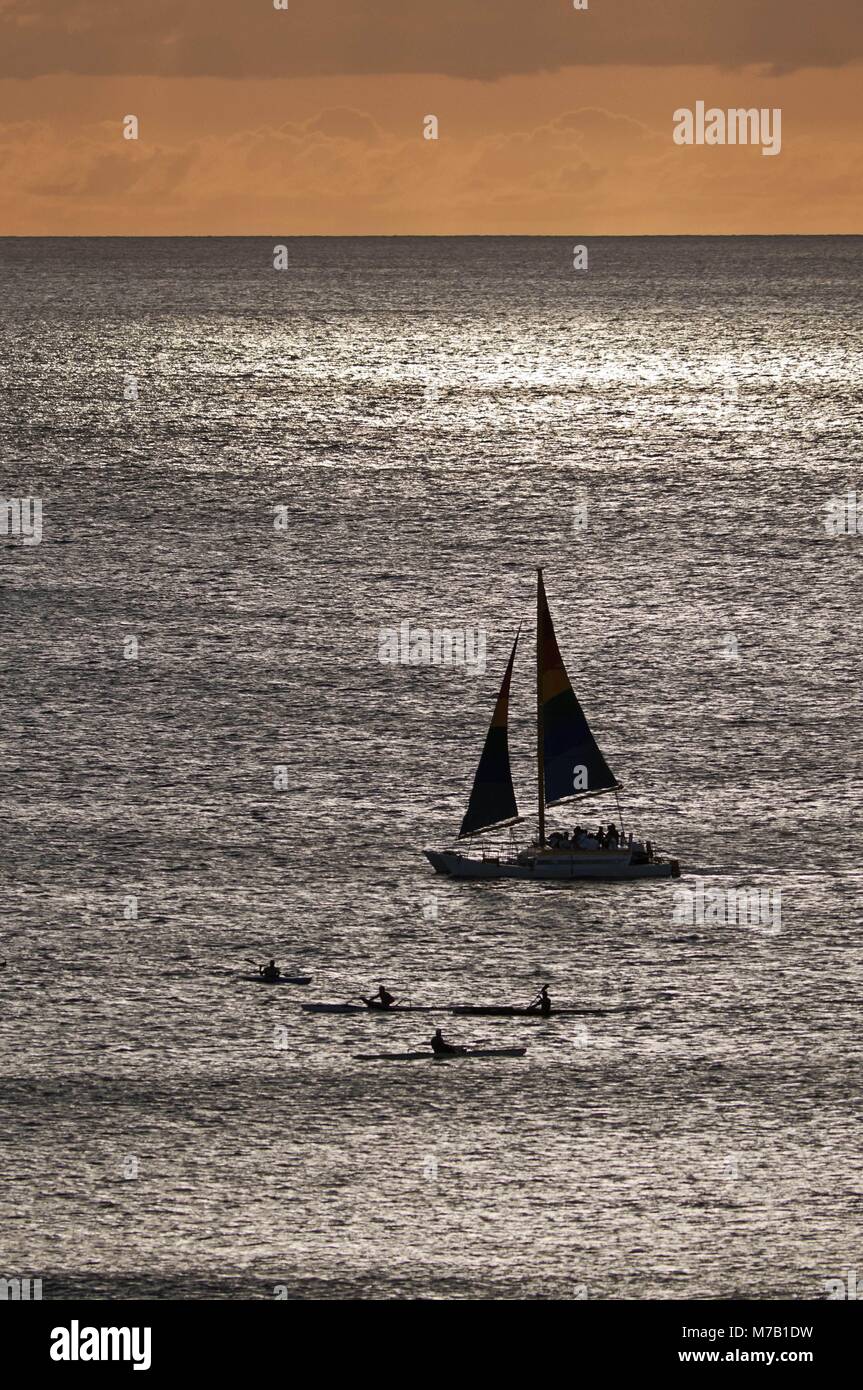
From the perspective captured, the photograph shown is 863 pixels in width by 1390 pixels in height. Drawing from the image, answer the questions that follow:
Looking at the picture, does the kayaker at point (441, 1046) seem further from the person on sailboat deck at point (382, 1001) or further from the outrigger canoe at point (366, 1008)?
the outrigger canoe at point (366, 1008)

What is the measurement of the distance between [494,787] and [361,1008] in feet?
81.1

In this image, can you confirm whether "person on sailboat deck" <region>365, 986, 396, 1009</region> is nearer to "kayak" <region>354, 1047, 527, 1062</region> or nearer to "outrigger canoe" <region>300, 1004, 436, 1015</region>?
"outrigger canoe" <region>300, 1004, 436, 1015</region>

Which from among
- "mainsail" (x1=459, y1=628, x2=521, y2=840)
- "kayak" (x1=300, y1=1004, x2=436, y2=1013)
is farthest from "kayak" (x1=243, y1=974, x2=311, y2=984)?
"mainsail" (x1=459, y1=628, x2=521, y2=840)

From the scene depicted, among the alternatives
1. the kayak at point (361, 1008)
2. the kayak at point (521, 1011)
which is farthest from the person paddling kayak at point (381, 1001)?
the kayak at point (521, 1011)

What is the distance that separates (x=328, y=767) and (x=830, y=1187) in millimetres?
61222

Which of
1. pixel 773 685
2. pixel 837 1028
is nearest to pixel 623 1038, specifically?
pixel 837 1028

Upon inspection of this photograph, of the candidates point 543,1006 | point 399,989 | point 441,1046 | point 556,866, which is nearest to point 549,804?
point 556,866

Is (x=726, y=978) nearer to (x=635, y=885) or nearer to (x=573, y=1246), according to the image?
(x=635, y=885)

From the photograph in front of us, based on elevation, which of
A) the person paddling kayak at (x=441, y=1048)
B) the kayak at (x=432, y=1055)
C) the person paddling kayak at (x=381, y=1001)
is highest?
the person paddling kayak at (x=381, y=1001)

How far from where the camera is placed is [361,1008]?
95.4m

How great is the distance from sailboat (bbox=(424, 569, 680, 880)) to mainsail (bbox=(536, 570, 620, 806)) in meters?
0.05

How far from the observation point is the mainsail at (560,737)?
12019 centimetres

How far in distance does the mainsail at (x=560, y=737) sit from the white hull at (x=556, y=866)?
449cm
